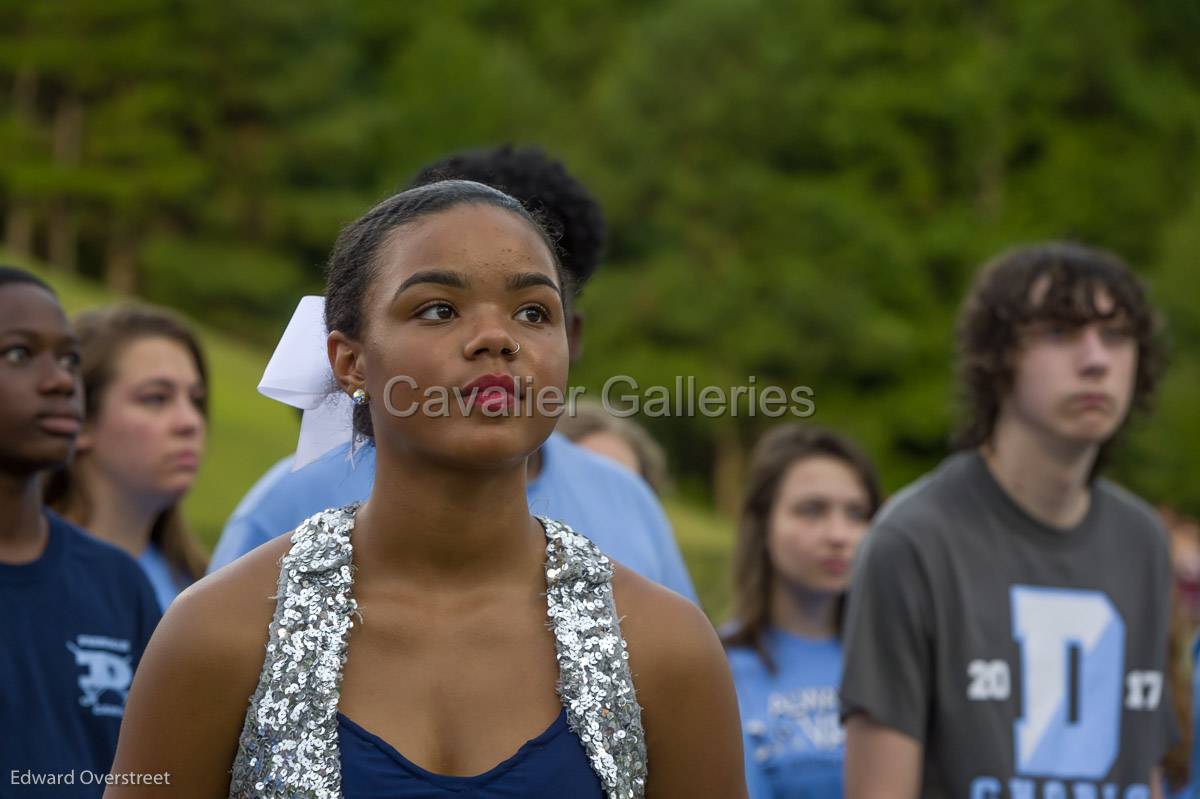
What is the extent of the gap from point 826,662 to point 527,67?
2885 centimetres

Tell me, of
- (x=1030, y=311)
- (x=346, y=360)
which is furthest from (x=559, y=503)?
(x=1030, y=311)

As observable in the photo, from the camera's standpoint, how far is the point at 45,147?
30781 millimetres

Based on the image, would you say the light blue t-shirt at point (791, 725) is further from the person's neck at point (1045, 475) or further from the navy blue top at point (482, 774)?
the navy blue top at point (482, 774)

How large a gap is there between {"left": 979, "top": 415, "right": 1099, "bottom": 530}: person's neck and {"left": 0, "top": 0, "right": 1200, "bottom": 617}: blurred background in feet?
70.6

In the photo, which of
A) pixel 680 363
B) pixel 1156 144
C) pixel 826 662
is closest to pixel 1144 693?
pixel 826 662

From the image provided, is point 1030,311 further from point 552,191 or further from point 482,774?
point 482,774

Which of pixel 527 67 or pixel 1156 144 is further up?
pixel 527 67

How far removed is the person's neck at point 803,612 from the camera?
5.55 metres

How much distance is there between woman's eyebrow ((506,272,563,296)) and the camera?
215 centimetres

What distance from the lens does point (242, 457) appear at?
18.1m

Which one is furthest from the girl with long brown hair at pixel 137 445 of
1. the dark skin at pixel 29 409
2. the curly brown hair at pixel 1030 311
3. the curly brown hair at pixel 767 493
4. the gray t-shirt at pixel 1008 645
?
the curly brown hair at pixel 1030 311

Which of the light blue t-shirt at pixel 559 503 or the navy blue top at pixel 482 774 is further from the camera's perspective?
the light blue t-shirt at pixel 559 503

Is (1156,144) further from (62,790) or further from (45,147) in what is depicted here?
(62,790)

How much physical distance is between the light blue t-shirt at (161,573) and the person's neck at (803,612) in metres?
2.21
